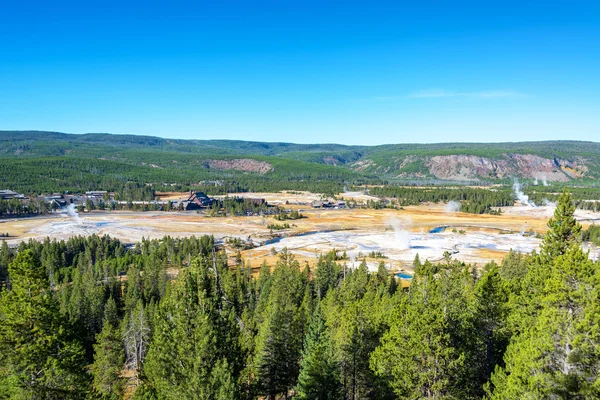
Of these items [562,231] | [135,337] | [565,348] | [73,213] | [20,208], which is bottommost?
[73,213]

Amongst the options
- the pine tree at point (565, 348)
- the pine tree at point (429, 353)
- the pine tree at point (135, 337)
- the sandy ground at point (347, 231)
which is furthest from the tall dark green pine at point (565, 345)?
the sandy ground at point (347, 231)

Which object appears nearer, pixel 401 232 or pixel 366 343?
pixel 366 343

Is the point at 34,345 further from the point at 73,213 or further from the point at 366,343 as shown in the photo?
the point at 73,213

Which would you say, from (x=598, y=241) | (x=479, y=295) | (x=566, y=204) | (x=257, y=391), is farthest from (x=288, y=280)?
(x=598, y=241)

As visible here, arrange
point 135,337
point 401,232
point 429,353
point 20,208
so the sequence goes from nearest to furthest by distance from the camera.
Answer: point 429,353 → point 135,337 → point 401,232 → point 20,208

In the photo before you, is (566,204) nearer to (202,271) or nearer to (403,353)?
(403,353)

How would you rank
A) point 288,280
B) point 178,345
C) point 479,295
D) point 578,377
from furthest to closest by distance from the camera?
1. point 288,280
2. point 479,295
3. point 178,345
4. point 578,377

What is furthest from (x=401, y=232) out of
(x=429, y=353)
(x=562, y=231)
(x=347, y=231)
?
(x=429, y=353)
